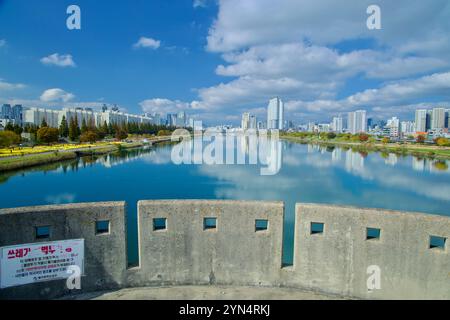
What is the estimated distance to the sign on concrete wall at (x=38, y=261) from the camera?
5578mm

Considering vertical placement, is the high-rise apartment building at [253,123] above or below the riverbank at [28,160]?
above

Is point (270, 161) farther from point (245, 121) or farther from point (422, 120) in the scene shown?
point (422, 120)

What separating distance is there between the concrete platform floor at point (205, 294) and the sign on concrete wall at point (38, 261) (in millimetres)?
697

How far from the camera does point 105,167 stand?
3888 centimetres

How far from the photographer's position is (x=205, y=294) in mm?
6035

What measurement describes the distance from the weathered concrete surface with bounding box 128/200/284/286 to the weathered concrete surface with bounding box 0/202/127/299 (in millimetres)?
447

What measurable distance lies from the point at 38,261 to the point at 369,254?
6826mm

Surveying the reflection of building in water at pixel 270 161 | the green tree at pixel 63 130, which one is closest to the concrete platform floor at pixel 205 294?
the reflection of building in water at pixel 270 161

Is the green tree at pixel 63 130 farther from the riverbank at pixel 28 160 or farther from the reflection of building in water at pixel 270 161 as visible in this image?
the reflection of building in water at pixel 270 161

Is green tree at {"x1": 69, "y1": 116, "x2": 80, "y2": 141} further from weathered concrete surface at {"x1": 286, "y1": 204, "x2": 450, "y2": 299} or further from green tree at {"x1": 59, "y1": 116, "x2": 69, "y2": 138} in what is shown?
weathered concrete surface at {"x1": 286, "y1": 204, "x2": 450, "y2": 299}

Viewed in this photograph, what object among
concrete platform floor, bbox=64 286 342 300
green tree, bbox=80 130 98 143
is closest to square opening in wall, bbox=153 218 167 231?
concrete platform floor, bbox=64 286 342 300

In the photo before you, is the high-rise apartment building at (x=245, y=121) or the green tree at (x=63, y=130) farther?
the high-rise apartment building at (x=245, y=121)
